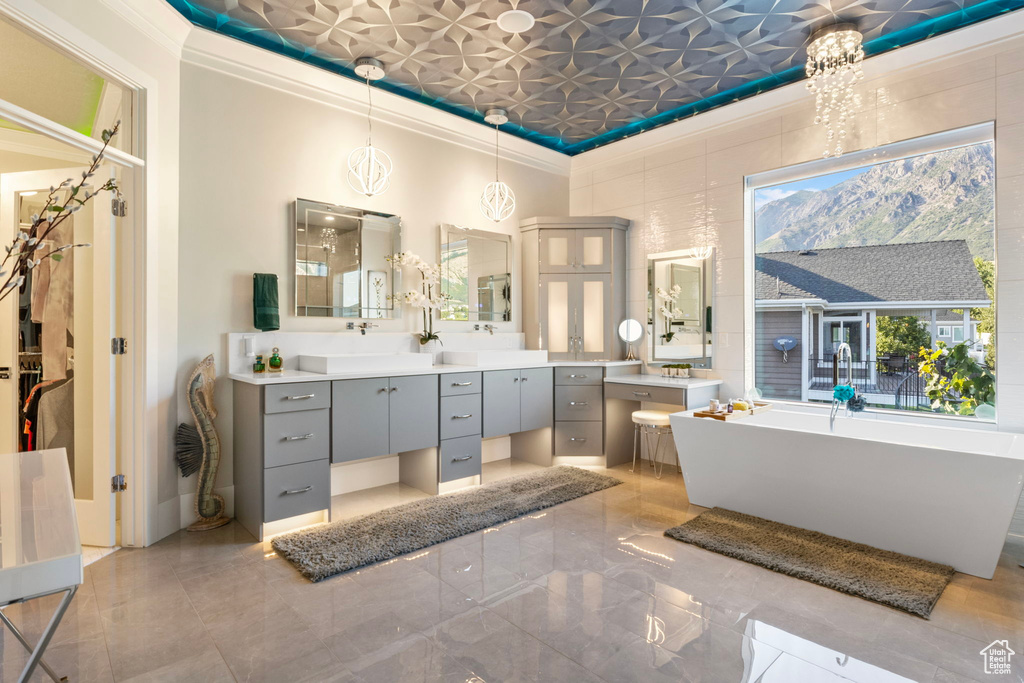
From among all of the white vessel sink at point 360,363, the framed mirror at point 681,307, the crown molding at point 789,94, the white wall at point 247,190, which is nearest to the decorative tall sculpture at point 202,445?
the white wall at point 247,190

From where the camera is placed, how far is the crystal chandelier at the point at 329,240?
3873 millimetres

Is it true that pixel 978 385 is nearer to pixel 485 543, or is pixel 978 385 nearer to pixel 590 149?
pixel 485 543

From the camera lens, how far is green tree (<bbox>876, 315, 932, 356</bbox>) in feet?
12.1

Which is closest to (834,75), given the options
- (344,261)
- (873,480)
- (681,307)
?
(681,307)

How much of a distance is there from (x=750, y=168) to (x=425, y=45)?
8.75 feet

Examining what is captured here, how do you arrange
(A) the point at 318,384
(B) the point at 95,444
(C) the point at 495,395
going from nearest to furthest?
(B) the point at 95,444 → (A) the point at 318,384 → (C) the point at 495,395

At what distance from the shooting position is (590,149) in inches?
218

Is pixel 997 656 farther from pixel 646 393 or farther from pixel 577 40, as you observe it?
pixel 577 40

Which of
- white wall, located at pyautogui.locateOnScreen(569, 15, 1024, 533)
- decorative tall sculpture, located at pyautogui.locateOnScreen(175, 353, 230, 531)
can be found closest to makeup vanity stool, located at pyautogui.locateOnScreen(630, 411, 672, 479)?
white wall, located at pyautogui.locateOnScreen(569, 15, 1024, 533)

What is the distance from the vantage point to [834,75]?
3.76m

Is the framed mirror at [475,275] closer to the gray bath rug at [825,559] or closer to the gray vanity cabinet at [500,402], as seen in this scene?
the gray vanity cabinet at [500,402]

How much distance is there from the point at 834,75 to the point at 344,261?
145 inches

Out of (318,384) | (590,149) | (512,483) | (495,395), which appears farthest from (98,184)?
(590,149)

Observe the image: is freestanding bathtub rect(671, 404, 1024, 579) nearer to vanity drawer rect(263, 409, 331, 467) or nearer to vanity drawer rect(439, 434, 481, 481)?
vanity drawer rect(439, 434, 481, 481)
